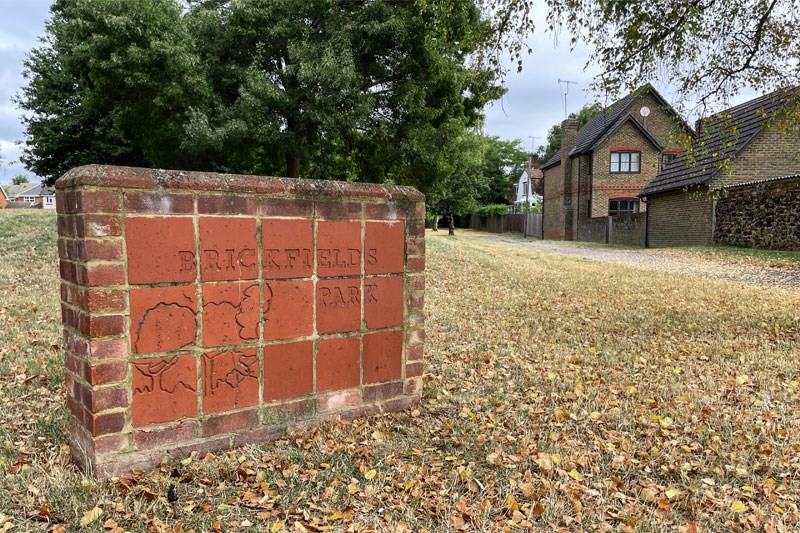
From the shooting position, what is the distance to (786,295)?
848 cm

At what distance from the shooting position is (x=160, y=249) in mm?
2533

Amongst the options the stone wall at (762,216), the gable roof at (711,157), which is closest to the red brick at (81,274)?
the gable roof at (711,157)

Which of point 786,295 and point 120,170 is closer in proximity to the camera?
point 120,170

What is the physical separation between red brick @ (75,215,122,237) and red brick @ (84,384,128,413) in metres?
0.74

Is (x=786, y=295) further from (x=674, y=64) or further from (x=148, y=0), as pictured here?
(x=148, y=0)

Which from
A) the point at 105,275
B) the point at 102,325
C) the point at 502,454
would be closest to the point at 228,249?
the point at 105,275

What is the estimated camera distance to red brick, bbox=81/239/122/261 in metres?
2.34

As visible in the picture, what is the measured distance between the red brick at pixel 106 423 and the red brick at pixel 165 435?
9 centimetres

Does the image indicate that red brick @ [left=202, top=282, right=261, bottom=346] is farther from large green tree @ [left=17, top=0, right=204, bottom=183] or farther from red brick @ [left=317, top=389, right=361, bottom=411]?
large green tree @ [left=17, top=0, right=204, bottom=183]

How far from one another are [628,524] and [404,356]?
165 cm

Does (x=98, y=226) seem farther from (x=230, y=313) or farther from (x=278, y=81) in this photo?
(x=278, y=81)

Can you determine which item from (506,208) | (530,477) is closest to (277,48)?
(530,477)

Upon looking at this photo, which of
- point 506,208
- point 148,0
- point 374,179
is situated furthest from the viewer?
point 506,208

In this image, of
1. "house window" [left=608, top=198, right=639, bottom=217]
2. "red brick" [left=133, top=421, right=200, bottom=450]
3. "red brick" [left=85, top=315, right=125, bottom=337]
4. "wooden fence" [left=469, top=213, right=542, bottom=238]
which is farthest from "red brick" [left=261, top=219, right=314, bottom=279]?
"wooden fence" [left=469, top=213, right=542, bottom=238]
